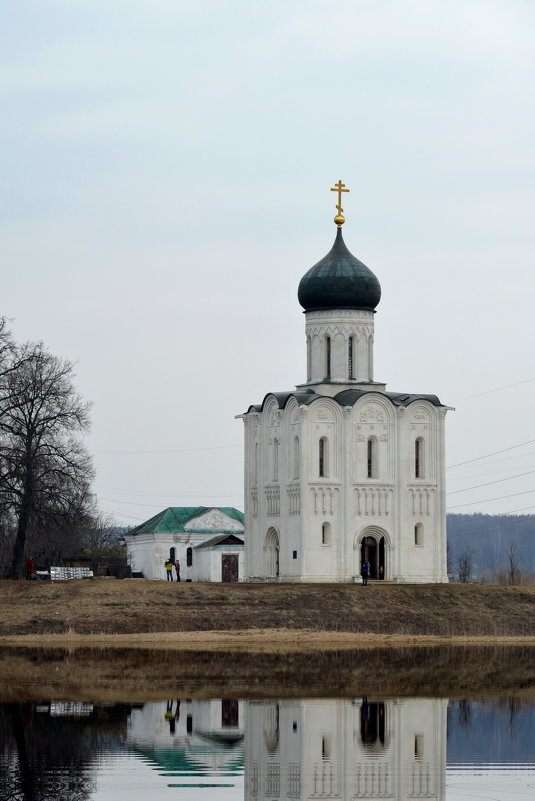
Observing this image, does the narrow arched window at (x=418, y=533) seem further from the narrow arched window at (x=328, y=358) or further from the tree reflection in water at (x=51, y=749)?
the tree reflection in water at (x=51, y=749)

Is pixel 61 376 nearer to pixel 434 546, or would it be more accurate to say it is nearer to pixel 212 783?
pixel 434 546

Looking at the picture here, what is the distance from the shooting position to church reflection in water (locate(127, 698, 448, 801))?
2164 cm

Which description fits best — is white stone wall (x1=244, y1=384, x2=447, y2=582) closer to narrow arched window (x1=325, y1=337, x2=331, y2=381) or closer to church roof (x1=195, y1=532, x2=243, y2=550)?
narrow arched window (x1=325, y1=337, x2=331, y2=381)

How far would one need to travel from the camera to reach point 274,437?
59.3 meters

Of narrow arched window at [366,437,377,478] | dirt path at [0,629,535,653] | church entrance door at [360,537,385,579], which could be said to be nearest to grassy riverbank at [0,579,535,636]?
dirt path at [0,629,535,653]

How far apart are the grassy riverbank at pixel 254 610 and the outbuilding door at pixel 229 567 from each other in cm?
1821

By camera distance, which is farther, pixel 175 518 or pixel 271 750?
pixel 175 518

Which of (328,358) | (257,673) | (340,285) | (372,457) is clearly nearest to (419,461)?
(372,457)

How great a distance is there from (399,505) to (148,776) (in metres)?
36.7

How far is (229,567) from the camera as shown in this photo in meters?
72.0

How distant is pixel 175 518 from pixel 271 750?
5168 cm

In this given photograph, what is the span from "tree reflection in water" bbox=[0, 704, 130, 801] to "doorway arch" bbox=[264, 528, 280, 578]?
30125 mm

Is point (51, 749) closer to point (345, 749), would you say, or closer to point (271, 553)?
point (345, 749)

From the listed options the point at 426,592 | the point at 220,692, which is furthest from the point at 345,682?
the point at 426,592
